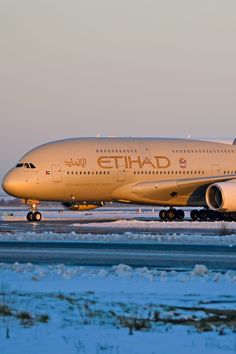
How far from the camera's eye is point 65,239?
29.3 meters

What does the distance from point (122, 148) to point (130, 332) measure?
3684 cm

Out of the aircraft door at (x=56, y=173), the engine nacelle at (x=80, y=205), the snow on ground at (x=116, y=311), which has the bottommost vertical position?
the snow on ground at (x=116, y=311)

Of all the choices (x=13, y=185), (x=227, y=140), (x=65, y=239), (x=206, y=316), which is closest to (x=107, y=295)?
(x=206, y=316)

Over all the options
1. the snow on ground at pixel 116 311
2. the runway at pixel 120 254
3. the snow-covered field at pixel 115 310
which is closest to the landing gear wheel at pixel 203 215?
the runway at pixel 120 254

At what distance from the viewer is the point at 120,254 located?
76.6ft

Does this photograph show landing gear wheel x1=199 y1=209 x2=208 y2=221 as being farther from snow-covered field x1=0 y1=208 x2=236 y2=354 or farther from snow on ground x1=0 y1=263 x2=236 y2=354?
snow on ground x1=0 y1=263 x2=236 y2=354

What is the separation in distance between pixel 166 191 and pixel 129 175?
2053 mm

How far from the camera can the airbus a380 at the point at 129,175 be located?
4619 cm

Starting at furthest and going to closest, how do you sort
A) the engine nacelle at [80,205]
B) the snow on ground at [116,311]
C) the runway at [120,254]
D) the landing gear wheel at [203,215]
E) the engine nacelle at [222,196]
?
the engine nacelle at [80,205] → the landing gear wheel at [203,215] → the engine nacelle at [222,196] → the runway at [120,254] → the snow on ground at [116,311]

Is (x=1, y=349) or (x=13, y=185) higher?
(x=13, y=185)

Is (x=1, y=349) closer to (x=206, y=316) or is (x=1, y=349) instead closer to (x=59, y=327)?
(x=59, y=327)

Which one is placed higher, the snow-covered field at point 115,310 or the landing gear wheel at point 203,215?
the landing gear wheel at point 203,215

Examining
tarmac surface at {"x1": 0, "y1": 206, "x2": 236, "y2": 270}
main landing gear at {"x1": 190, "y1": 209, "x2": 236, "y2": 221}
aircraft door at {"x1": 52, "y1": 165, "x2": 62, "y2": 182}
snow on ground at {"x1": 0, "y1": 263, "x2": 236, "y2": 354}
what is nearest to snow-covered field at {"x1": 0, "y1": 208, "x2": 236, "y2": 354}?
snow on ground at {"x1": 0, "y1": 263, "x2": 236, "y2": 354}

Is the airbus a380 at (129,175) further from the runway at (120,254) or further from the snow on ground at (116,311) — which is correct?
the snow on ground at (116,311)
